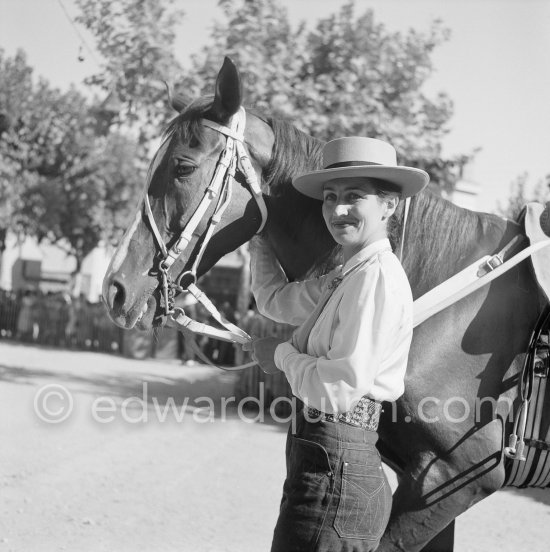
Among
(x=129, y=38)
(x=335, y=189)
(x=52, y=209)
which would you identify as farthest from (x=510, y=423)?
(x=52, y=209)

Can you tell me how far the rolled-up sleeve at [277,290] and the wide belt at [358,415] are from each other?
1.99 ft

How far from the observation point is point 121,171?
84.7ft

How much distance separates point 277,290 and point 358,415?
85 centimetres

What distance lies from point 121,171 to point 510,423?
25.1 metres

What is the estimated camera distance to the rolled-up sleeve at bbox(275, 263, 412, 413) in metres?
1.70

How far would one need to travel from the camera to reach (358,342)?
5.57 feet

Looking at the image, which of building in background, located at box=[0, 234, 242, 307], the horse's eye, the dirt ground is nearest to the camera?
the horse's eye

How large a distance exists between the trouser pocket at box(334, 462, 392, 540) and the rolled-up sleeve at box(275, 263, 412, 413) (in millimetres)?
207

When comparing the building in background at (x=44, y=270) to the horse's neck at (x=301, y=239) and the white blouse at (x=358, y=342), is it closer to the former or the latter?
the horse's neck at (x=301, y=239)

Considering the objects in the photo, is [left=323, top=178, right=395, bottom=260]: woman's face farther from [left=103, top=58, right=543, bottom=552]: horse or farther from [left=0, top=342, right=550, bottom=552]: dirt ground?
[left=0, top=342, right=550, bottom=552]: dirt ground

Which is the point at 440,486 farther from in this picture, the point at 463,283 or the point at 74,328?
the point at 74,328

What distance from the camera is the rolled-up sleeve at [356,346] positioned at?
66.9 inches

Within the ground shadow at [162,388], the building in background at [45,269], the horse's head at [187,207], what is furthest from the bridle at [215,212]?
the building in background at [45,269]

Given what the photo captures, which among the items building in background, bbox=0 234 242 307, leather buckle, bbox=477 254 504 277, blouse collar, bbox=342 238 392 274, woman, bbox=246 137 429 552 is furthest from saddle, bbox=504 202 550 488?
building in background, bbox=0 234 242 307
